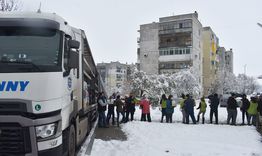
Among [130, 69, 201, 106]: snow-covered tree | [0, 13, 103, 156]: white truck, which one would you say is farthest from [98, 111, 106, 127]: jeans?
[130, 69, 201, 106]: snow-covered tree

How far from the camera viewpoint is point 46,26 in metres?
6.03

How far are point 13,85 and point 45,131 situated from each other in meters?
1.03

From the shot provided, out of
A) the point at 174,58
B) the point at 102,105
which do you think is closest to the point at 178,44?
the point at 174,58

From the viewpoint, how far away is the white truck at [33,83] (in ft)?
17.5

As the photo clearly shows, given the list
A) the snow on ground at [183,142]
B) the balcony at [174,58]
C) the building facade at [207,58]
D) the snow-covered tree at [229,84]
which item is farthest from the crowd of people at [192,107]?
the building facade at [207,58]

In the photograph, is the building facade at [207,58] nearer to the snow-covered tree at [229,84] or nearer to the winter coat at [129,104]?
the snow-covered tree at [229,84]

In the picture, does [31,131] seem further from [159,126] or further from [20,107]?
[159,126]

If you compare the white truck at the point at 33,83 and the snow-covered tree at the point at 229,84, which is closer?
the white truck at the point at 33,83

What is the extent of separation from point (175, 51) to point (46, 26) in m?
46.6

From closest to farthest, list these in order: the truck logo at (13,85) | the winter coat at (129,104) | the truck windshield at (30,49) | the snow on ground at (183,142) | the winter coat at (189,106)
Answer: the truck logo at (13,85)
the truck windshield at (30,49)
the snow on ground at (183,142)
the winter coat at (189,106)
the winter coat at (129,104)

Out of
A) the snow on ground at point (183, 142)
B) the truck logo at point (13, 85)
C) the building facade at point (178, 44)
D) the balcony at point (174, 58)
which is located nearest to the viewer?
the truck logo at point (13, 85)

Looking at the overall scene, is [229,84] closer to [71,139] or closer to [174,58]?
[174,58]

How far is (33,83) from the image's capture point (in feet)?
17.9

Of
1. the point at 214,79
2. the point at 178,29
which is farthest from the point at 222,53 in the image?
the point at 178,29
